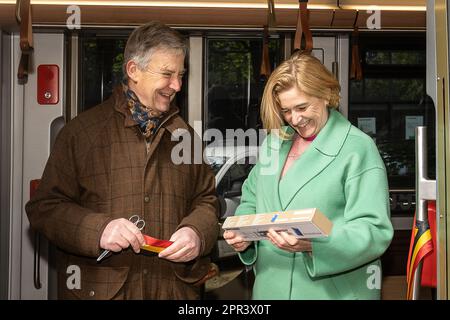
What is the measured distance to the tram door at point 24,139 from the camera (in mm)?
3195

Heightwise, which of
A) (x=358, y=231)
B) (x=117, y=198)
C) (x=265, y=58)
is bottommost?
(x=358, y=231)

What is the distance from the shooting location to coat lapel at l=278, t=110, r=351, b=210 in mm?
2391

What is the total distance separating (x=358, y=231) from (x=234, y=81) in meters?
1.28

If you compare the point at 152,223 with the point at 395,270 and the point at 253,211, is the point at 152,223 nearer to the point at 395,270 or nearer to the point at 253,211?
the point at 253,211

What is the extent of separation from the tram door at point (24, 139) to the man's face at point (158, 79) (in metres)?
0.74

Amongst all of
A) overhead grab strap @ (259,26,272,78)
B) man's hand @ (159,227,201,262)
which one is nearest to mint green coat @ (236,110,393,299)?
man's hand @ (159,227,201,262)

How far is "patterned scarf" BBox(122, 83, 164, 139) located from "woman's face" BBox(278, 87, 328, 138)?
55cm

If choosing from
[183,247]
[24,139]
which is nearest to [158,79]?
[183,247]

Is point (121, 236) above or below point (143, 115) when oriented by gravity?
below

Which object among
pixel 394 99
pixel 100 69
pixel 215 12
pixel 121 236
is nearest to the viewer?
pixel 121 236

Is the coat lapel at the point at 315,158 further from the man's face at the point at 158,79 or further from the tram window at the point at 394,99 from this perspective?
the tram window at the point at 394,99

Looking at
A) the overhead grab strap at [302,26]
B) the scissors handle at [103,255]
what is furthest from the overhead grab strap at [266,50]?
the scissors handle at [103,255]

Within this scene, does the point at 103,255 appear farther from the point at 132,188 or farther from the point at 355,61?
the point at 355,61

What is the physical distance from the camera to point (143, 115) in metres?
2.65
